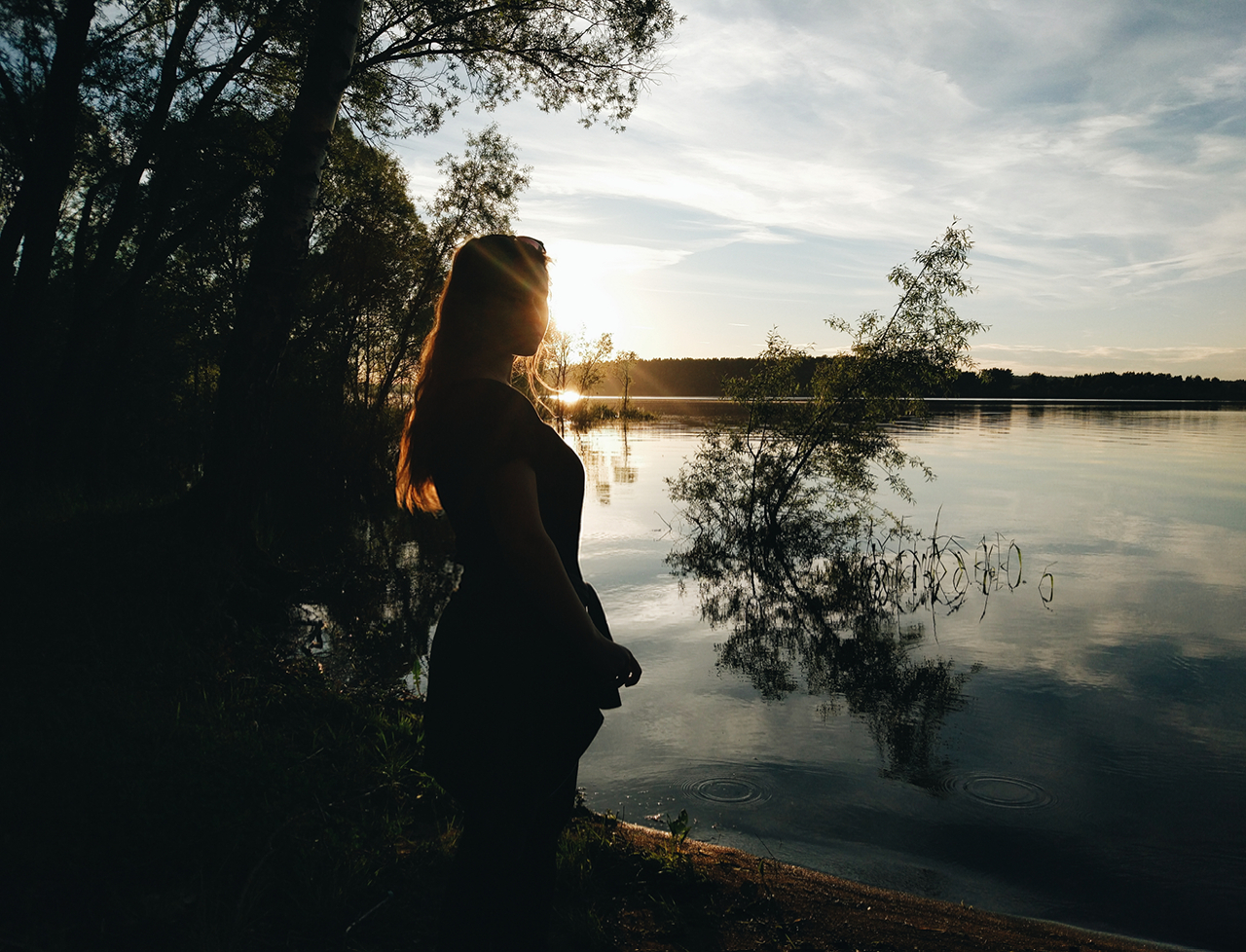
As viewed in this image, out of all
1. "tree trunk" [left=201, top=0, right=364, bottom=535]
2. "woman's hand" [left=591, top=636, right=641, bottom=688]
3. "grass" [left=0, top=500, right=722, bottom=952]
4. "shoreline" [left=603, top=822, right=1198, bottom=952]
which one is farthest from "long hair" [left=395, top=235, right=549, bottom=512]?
"tree trunk" [left=201, top=0, right=364, bottom=535]

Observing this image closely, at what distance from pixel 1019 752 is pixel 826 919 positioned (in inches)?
187

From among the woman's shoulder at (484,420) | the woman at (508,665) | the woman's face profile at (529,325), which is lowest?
the woman at (508,665)

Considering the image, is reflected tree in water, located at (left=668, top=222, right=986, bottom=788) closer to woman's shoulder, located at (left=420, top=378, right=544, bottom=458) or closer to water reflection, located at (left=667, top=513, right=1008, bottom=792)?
water reflection, located at (left=667, top=513, right=1008, bottom=792)

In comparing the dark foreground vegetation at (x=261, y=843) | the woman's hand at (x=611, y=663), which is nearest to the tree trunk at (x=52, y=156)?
the dark foreground vegetation at (x=261, y=843)

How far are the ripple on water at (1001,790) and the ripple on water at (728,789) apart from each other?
1.81m

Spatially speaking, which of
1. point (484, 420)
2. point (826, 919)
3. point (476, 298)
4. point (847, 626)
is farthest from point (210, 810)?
point (847, 626)

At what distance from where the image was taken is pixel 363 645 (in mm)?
9031

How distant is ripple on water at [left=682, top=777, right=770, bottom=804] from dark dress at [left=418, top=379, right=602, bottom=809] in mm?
4944

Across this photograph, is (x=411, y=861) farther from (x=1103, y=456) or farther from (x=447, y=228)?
(x=1103, y=456)

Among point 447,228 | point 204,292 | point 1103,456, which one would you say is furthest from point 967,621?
point 1103,456

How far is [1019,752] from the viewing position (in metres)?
7.54

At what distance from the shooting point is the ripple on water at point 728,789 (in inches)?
251

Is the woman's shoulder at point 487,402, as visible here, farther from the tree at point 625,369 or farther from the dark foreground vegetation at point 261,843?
the tree at point 625,369

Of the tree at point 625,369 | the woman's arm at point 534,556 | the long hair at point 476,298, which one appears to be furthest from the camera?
the tree at point 625,369
